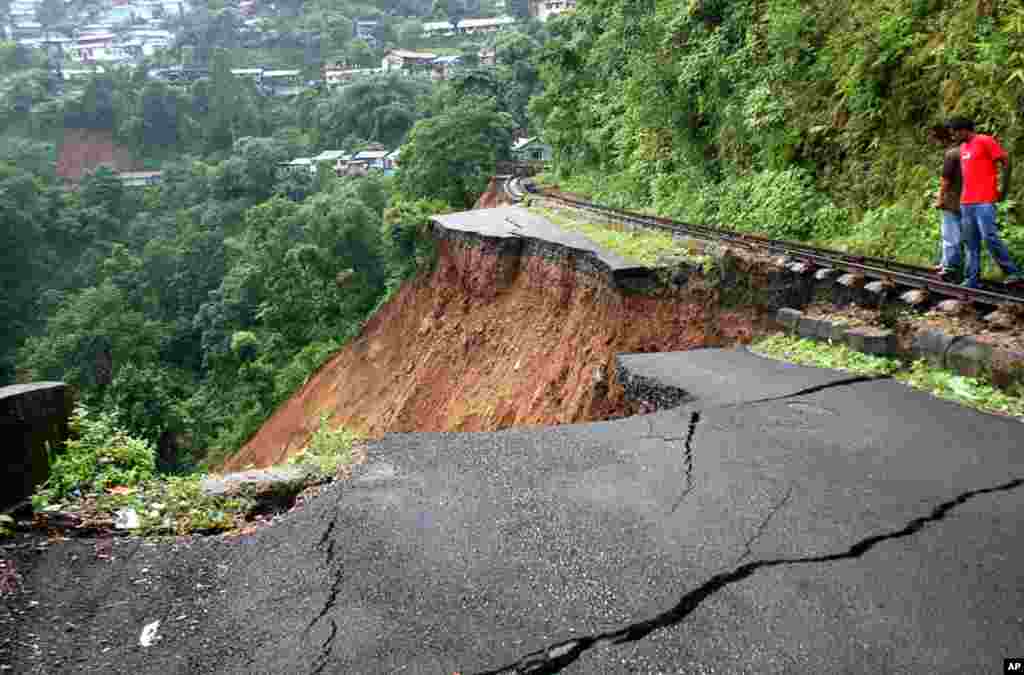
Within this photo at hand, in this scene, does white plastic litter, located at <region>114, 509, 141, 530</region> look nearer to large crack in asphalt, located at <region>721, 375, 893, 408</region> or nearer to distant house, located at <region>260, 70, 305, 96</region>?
large crack in asphalt, located at <region>721, 375, 893, 408</region>

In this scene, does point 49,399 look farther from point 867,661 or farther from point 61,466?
point 867,661

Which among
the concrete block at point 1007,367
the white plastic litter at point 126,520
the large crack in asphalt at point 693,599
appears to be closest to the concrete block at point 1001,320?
the concrete block at point 1007,367

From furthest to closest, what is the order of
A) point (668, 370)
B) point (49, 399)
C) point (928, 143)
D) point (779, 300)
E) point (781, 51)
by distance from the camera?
point (781, 51) < point (928, 143) < point (779, 300) < point (668, 370) < point (49, 399)

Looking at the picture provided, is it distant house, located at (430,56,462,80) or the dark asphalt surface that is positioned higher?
distant house, located at (430,56,462,80)

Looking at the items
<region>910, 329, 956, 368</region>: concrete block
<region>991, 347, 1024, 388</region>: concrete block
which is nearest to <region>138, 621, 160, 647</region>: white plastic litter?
<region>991, 347, 1024, 388</region>: concrete block

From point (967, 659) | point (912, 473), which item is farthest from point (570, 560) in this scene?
point (912, 473)

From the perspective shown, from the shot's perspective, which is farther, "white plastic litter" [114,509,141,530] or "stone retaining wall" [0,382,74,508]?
"white plastic litter" [114,509,141,530]
